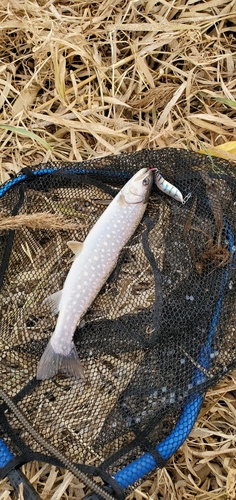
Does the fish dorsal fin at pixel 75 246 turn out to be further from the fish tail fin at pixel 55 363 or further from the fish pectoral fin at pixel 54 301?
the fish tail fin at pixel 55 363

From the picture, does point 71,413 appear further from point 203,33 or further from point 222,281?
point 203,33

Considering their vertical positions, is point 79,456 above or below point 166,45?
below

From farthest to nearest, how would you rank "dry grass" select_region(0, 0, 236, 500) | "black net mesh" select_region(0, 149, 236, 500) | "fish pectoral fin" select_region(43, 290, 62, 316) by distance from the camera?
"dry grass" select_region(0, 0, 236, 500)
"fish pectoral fin" select_region(43, 290, 62, 316)
"black net mesh" select_region(0, 149, 236, 500)

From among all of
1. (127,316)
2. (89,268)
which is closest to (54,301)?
(89,268)

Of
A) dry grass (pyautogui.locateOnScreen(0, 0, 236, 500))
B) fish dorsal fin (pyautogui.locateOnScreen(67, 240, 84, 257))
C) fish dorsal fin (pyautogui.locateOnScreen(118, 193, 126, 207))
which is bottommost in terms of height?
fish dorsal fin (pyautogui.locateOnScreen(67, 240, 84, 257))

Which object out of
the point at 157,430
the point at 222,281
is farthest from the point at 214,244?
the point at 157,430

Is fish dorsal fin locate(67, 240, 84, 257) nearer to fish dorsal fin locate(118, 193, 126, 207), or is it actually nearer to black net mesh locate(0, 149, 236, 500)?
black net mesh locate(0, 149, 236, 500)

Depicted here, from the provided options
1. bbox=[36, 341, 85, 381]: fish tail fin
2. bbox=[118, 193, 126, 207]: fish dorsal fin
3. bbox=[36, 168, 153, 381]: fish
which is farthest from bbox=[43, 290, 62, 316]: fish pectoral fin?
bbox=[118, 193, 126, 207]: fish dorsal fin
